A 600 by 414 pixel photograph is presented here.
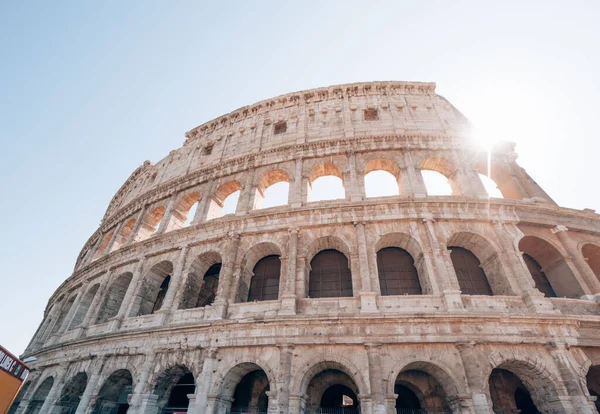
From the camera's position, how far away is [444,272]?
33.9ft

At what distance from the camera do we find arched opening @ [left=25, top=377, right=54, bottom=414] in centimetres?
1385

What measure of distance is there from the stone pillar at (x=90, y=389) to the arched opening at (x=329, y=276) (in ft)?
29.5

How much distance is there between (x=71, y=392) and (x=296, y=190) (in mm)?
13401

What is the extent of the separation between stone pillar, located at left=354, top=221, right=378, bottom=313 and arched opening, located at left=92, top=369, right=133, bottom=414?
9.95 meters

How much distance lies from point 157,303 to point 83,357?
3.43 meters

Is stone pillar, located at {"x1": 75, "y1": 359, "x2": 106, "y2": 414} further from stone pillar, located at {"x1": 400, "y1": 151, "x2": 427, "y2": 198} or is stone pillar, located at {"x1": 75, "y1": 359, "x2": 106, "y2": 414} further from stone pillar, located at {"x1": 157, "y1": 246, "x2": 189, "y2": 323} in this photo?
stone pillar, located at {"x1": 400, "y1": 151, "x2": 427, "y2": 198}

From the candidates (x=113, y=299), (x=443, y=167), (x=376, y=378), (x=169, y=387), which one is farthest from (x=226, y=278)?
(x=443, y=167)

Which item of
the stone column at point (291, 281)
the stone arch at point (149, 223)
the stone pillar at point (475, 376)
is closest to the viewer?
Answer: the stone pillar at point (475, 376)

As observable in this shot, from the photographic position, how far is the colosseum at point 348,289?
8.95 m

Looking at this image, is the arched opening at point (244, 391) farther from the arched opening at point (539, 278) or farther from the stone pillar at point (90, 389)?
the arched opening at point (539, 278)

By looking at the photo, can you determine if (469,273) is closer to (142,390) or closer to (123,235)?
(142,390)

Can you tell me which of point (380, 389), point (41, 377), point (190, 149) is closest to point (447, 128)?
point (380, 389)

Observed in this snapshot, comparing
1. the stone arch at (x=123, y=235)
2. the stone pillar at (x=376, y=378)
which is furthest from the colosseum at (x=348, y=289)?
the stone arch at (x=123, y=235)

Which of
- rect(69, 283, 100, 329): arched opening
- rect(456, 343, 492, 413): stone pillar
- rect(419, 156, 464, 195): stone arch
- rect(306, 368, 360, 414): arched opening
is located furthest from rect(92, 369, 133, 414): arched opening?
rect(419, 156, 464, 195): stone arch
